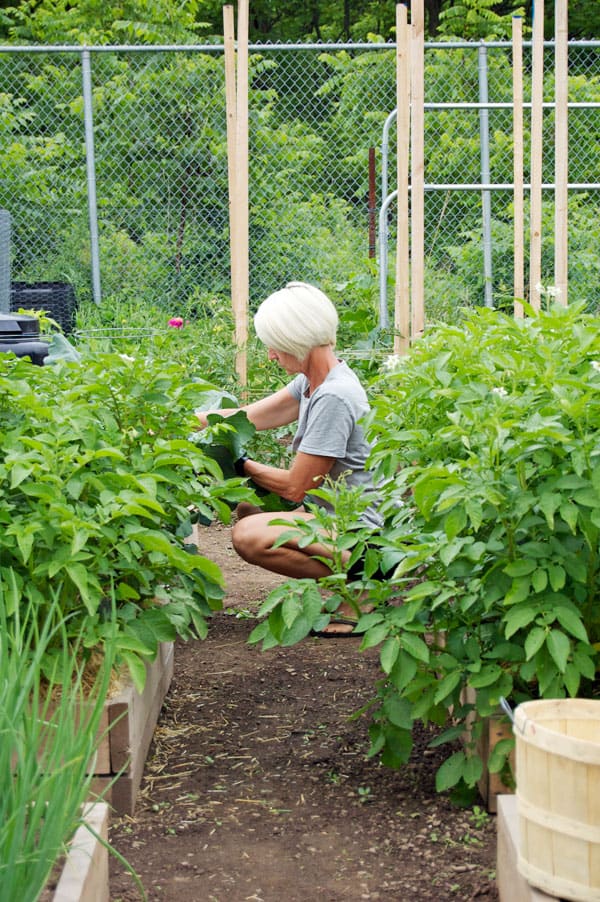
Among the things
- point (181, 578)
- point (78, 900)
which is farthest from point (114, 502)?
point (78, 900)

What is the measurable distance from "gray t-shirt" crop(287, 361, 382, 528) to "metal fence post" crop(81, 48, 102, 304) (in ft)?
18.2

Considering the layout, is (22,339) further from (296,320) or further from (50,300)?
(50,300)

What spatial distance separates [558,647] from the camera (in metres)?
2.13

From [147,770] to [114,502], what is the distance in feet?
2.58

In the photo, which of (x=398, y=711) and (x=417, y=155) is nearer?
(x=398, y=711)

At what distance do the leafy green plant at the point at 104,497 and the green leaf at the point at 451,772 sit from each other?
678 mm

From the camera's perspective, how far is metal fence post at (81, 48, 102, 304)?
8625 millimetres

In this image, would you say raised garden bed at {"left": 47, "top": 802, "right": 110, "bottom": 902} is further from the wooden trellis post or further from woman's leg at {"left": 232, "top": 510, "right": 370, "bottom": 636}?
the wooden trellis post

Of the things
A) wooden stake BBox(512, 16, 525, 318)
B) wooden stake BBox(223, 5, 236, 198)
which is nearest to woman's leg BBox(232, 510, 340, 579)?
wooden stake BBox(512, 16, 525, 318)

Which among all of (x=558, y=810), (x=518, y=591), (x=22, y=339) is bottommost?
(x=558, y=810)

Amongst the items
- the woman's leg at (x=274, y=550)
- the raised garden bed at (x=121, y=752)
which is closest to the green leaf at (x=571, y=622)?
the raised garden bed at (x=121, y=752)

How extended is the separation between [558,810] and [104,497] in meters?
1.14

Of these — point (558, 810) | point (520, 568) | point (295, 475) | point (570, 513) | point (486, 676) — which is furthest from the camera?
point (295, 475)

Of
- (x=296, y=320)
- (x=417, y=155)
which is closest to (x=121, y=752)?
(x=296, y=320)
